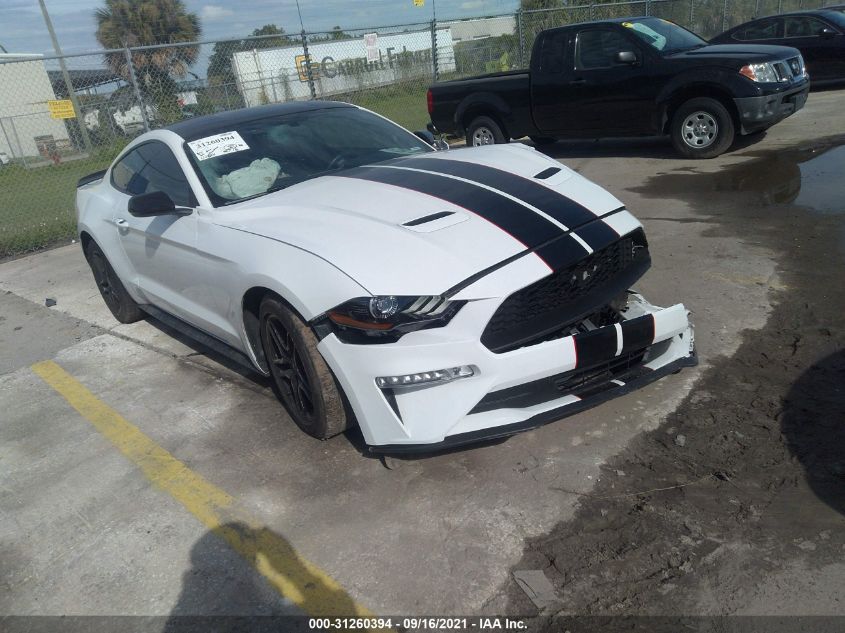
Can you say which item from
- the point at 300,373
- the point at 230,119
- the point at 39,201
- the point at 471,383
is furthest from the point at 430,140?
the point at 39,201

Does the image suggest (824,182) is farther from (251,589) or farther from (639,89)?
(251,589)

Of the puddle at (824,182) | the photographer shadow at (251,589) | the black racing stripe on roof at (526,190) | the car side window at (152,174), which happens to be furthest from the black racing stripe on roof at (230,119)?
the puddle at (824,182)

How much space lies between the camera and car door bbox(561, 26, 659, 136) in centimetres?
880

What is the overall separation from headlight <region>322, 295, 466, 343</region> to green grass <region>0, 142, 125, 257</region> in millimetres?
8205

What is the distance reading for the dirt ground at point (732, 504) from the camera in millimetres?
2369

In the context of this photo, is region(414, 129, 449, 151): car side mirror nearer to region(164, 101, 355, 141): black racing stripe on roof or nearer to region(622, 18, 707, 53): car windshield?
region(164, 101, 355, 141): black racing stripe on roof

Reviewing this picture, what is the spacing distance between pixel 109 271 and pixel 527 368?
4152 millimetres

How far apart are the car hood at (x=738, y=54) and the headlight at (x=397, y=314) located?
7.10 m

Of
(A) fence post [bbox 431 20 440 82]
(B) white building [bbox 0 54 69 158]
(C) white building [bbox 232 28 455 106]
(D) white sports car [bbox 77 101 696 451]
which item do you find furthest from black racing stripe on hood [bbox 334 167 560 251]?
(B) white building [bbox 0 54 69 158]

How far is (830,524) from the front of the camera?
2.60m

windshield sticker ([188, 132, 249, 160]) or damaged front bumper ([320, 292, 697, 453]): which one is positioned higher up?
windshield sticker ([188, 132, 249, 160])

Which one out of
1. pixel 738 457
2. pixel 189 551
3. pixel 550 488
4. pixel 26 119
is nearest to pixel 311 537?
pixel 189 551

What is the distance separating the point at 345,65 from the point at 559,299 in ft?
48.3

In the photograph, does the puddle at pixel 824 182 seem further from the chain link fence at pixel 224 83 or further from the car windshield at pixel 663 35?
the chain link fence at pixel 224 83
